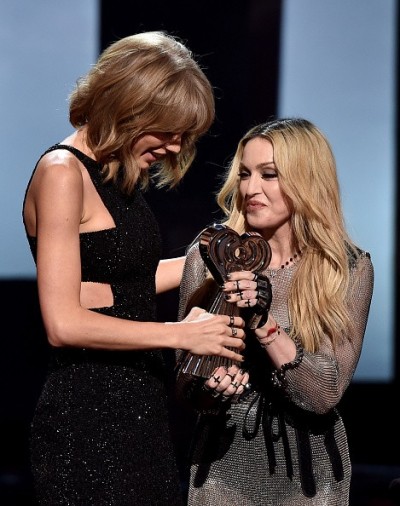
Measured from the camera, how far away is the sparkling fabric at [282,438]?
72.7 inches

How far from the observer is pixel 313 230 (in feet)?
6.51

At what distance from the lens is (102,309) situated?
1.70 metres

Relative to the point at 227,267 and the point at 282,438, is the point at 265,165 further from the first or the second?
the point at 282,438

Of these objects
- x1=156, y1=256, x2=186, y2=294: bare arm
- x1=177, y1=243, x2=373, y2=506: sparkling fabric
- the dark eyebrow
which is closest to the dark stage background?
x1=156, y1=256, x2=186, y2=294: bare arm

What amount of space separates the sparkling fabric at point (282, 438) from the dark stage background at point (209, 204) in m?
1.53

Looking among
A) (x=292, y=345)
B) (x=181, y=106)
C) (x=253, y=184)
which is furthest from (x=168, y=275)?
(x=181, y=106)

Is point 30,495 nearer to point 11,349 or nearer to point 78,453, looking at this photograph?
point 11,349

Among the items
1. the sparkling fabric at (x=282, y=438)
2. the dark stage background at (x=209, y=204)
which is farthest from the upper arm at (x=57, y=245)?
the dark stage background at (x=209, y=204)

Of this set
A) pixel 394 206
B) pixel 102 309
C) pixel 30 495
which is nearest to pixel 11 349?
pixel 30 495

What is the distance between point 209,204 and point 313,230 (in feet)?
5.07

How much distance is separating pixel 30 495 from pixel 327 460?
80.3 inches

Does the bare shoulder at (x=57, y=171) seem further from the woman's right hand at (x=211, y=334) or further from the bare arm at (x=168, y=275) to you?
the bare arm at (x=168, y=275)

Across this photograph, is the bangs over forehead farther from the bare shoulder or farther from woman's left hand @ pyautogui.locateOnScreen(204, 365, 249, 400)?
woman's left hand @ pyautogui.locateOnScreen(204, 365, 249, 400)

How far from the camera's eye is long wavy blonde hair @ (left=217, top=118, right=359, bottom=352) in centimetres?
191
